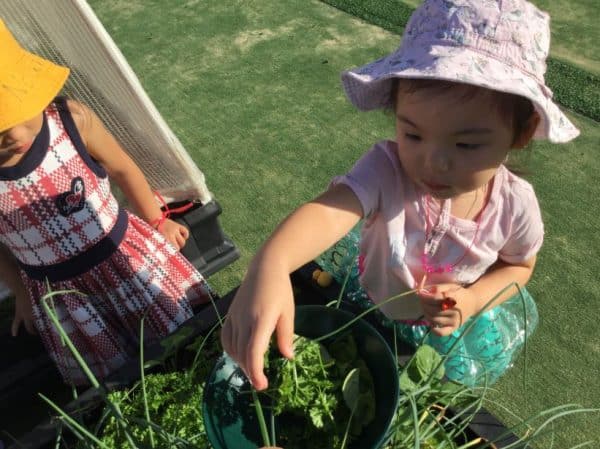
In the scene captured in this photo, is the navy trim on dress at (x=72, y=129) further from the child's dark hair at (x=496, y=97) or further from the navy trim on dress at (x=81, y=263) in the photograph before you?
the child's dark hair at (x=496, y=97)

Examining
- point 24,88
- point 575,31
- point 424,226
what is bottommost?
point 575,31

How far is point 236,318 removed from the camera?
590mm

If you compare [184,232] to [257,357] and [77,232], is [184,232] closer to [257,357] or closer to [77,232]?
[77,232]

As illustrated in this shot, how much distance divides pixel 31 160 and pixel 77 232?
19 centimetres

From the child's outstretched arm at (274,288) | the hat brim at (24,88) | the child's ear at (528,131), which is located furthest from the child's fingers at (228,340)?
the hat brim at (24,88)

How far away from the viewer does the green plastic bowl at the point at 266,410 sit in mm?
632

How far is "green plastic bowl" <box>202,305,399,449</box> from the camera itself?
632 millimetres

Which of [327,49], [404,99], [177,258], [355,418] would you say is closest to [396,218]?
[404,99]

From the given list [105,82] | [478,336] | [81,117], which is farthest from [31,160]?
[478,336]

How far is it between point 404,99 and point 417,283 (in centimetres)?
39

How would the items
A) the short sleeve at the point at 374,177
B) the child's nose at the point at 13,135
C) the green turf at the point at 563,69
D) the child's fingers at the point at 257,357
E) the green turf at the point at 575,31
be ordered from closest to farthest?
the child's fingers at the point at 257,357
the short sleeve at the point at 374,177
the child's nose at the point at 13,135
the green turf at the point at 563,69
the green turf at the point at 575,31

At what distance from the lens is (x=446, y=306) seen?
0.80 metres

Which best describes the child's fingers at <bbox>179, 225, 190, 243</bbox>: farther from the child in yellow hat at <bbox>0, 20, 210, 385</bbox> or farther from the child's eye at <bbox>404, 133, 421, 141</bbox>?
the child's eye at <bbox>404, 133, 421, 141</bbox>

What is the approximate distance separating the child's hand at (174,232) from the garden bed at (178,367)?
1.74 feet
